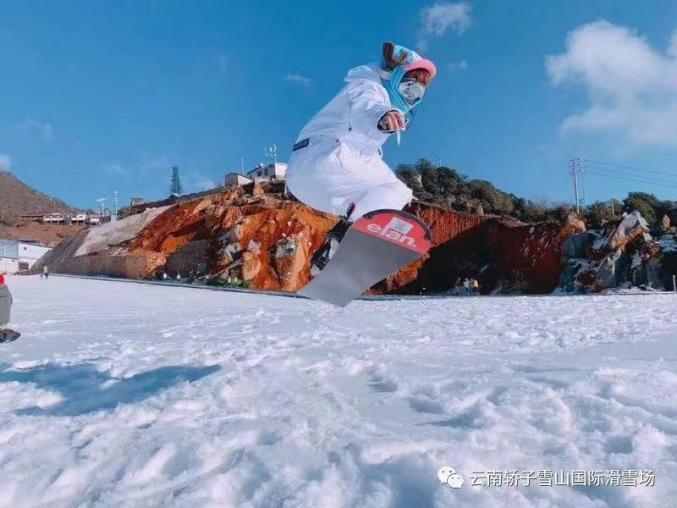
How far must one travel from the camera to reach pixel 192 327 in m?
9.28

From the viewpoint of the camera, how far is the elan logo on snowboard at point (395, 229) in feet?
15.5

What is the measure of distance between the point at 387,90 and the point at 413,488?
312cm

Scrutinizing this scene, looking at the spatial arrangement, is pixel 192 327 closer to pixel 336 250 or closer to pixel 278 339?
pixel 278 339

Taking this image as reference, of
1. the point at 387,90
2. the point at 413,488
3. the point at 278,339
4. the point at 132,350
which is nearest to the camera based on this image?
the point at 413,488

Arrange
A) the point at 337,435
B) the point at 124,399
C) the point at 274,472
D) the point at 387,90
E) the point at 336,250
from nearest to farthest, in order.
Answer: the point at 274,472, the point at 337,435, the point at 124,399, the point at 387,90, the point at 336,250

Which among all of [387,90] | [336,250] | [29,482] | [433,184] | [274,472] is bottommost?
[29,482]

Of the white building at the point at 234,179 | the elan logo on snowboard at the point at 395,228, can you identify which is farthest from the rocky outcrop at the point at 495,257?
the white building at the point at 234,179

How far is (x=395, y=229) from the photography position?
4750 millimetres

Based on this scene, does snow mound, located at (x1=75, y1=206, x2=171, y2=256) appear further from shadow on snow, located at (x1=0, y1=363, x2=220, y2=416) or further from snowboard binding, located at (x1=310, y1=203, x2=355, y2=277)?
snowboard binding, located at (x1=310, y1=203, x2=355, y2=277)

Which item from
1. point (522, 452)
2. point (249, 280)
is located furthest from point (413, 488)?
point (249, 280)

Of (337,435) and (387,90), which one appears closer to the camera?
(337,435)

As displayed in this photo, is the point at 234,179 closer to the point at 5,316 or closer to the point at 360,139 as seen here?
the point at 5,316

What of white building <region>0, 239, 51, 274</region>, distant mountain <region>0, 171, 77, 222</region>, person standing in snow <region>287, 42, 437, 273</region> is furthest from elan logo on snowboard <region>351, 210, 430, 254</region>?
distant mountain <region>0, 171, 77, 222</region>

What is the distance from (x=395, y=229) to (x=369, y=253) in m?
0.31
